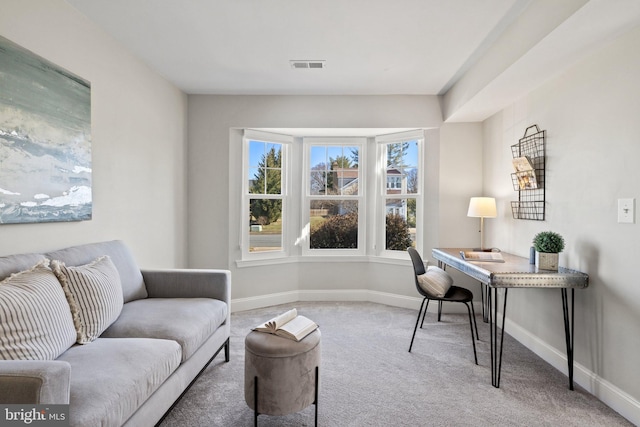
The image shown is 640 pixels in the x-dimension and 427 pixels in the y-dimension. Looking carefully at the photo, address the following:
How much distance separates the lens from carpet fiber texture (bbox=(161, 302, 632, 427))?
2.17m

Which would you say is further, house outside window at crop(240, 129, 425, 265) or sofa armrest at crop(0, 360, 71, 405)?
house outside window at crop(240, 129, 425, 265)

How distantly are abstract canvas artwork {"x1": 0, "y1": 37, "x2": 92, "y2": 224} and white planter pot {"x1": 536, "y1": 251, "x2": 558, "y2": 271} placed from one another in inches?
127

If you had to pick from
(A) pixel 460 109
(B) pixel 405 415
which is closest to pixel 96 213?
(B) pixel 405 415

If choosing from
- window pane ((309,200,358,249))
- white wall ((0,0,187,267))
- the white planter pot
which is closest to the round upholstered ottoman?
white wall ((0,0,187,267))

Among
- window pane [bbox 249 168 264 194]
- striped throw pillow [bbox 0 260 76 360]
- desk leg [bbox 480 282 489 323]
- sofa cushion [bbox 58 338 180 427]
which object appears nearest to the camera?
sofa cushion [bbox 58 338 180 427]

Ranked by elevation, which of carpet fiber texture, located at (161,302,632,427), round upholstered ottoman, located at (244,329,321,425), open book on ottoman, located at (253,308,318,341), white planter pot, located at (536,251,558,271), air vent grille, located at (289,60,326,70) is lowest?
carpet fiber texture, located at (161,302,632,427)

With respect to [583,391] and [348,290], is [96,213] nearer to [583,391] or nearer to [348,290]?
[348,290]

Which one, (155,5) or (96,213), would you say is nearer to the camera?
(155,5)

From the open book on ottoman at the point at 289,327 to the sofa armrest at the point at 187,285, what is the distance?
0.87 meters

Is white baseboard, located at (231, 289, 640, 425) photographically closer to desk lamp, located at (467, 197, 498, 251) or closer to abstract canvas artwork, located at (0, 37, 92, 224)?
desk lamp, located at (467, 197, 498, 251)

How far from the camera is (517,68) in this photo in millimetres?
2762

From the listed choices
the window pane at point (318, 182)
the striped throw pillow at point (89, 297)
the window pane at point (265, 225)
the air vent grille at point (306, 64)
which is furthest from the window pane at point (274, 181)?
the striped throw pillow at point (89, 297)

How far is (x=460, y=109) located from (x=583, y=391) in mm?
2648

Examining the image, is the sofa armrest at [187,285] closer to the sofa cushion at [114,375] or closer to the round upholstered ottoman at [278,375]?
the sofa cushion at [114,375]
